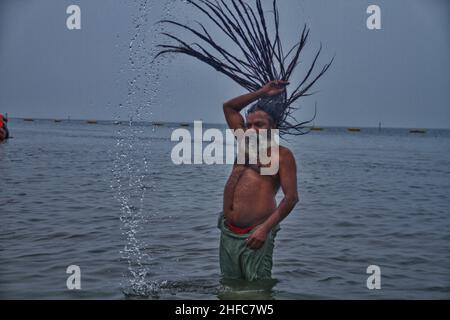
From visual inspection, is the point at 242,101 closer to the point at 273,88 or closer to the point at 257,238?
the point at 273,88

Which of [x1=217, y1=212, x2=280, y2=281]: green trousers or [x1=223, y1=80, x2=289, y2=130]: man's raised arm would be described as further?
[x1=217, y1=212, x2=280, y2=281]: green trousers

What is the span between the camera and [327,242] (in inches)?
356

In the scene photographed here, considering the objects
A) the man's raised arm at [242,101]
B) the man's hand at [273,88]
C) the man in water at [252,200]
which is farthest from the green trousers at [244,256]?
the man's hand at [273,88]

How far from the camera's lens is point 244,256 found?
203 inches

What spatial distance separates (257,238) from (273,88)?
1.45 meters

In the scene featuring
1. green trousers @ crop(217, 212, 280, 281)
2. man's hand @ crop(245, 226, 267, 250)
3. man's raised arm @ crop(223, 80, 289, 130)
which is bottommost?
green trousers @ crop(217, 212, 280, 281)

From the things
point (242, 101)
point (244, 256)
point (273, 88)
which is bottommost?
point (244, 256)

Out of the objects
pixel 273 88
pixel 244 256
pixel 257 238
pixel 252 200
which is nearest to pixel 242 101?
pixel 273 88

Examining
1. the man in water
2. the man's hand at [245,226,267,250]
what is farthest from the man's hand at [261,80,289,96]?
the man's hand at [245,226,267,250]

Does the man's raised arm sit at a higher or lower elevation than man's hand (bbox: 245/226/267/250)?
higher

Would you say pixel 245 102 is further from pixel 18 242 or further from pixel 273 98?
pixel 18 242

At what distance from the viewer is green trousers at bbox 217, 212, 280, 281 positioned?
5105 millimetres

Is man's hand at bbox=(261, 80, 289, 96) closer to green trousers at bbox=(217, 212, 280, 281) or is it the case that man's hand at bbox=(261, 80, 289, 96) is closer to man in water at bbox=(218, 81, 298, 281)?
man in water at bbox=(218, 81, 298, 281)
